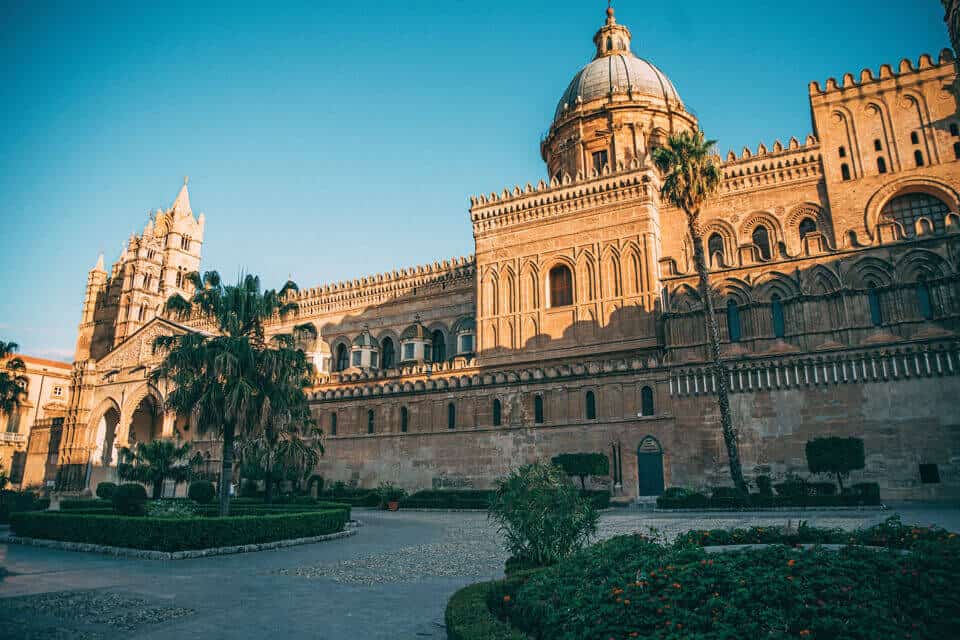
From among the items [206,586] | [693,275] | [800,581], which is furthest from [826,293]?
[206,586]

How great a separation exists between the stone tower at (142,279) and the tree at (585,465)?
Result: 51.6 meters

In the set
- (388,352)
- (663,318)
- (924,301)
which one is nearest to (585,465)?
(663,318)

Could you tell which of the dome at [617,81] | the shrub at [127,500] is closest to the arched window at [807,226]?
the dome at [617,81]

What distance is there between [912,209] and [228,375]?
1217 inches

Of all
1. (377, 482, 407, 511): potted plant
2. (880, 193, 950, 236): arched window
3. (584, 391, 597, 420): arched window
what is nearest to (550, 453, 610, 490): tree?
(584, 391, 597, 420): arched window

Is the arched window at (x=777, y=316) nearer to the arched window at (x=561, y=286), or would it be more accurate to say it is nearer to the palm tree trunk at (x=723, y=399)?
the palm tree trunk at (x=723, y=399)

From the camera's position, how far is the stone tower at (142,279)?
2472 inches

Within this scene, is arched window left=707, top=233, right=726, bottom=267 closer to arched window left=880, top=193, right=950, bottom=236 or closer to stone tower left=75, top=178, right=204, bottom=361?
arched window left=880, top=193, right=950, bottom=236

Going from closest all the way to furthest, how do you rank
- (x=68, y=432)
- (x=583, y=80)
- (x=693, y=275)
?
1. (x=693, y=275)
2. (x=583, y=80)
3. (x=68, y=432)

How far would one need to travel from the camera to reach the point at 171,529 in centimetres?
1376

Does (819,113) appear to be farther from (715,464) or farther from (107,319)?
(107,319)

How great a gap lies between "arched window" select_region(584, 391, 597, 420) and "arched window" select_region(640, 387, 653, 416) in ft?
6.95

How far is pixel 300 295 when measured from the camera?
49031mm

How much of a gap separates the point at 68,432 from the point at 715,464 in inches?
1824
